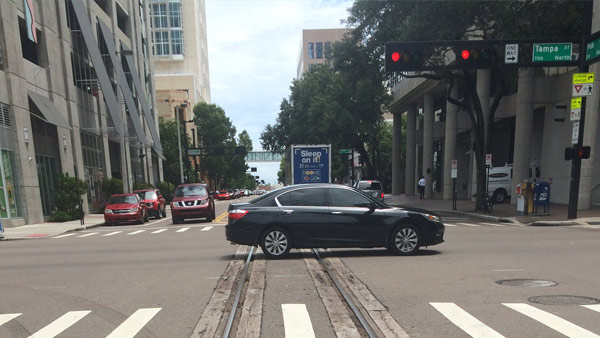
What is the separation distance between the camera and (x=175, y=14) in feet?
290

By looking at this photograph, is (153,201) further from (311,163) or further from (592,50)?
(592,50)

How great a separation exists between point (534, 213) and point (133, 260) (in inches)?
631

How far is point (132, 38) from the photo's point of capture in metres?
40.5

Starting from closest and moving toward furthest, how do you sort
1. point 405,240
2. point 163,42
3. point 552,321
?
point 552,321 → point 405,240 → point 163,42

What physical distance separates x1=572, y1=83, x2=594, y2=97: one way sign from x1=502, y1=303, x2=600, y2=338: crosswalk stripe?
12.3m

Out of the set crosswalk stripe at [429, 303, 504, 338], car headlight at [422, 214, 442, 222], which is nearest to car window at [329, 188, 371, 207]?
car headlight at [422, 214, 442, 222]

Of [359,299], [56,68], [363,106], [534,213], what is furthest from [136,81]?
[359,299]

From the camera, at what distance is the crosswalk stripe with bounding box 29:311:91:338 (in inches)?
182

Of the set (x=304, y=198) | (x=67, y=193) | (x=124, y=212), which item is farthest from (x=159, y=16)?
(x=304, y=198)

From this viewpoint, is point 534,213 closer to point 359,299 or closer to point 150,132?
point 359,299

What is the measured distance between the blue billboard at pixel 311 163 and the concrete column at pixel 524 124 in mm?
11427

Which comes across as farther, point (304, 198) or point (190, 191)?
point (190, 191)

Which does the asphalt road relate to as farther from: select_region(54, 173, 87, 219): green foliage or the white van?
the white van

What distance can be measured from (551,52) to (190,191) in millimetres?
16215
